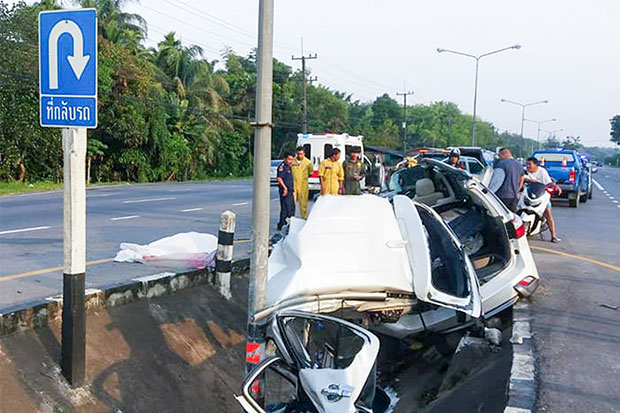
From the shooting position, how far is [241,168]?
4844 cm

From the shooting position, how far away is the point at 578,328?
637 centimetres

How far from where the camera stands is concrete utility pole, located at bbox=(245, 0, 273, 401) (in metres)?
4.33

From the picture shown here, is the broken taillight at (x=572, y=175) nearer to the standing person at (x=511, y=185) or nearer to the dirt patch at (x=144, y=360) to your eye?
the standing person at (x=511, y=185)

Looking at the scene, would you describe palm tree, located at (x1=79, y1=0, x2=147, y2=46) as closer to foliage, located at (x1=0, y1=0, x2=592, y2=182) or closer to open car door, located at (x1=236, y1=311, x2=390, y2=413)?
foliage, located at (x1=0, y1=0, x2=592, y2=182)

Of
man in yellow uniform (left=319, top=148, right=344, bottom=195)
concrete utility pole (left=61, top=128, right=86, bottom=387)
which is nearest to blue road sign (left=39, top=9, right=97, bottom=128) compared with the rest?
concrete utility pole (left=61, top=128, right=86, bottom=387)

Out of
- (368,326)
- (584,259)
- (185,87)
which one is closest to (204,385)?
(368,326)

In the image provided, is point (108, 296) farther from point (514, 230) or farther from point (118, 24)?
point (118, 24)

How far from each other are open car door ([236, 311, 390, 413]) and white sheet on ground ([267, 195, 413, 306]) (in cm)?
45

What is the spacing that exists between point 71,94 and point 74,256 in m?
1.17

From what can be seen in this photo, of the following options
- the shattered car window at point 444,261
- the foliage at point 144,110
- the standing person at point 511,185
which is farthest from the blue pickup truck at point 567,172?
the foliage at point 144,110

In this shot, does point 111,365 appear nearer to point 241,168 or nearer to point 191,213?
point 191,213

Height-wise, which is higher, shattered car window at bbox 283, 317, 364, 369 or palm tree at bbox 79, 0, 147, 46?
palm tree at bbox 79, 0, 147, 46

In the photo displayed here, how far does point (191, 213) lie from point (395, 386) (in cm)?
973

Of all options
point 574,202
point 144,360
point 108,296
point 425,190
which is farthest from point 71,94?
point 574,202
